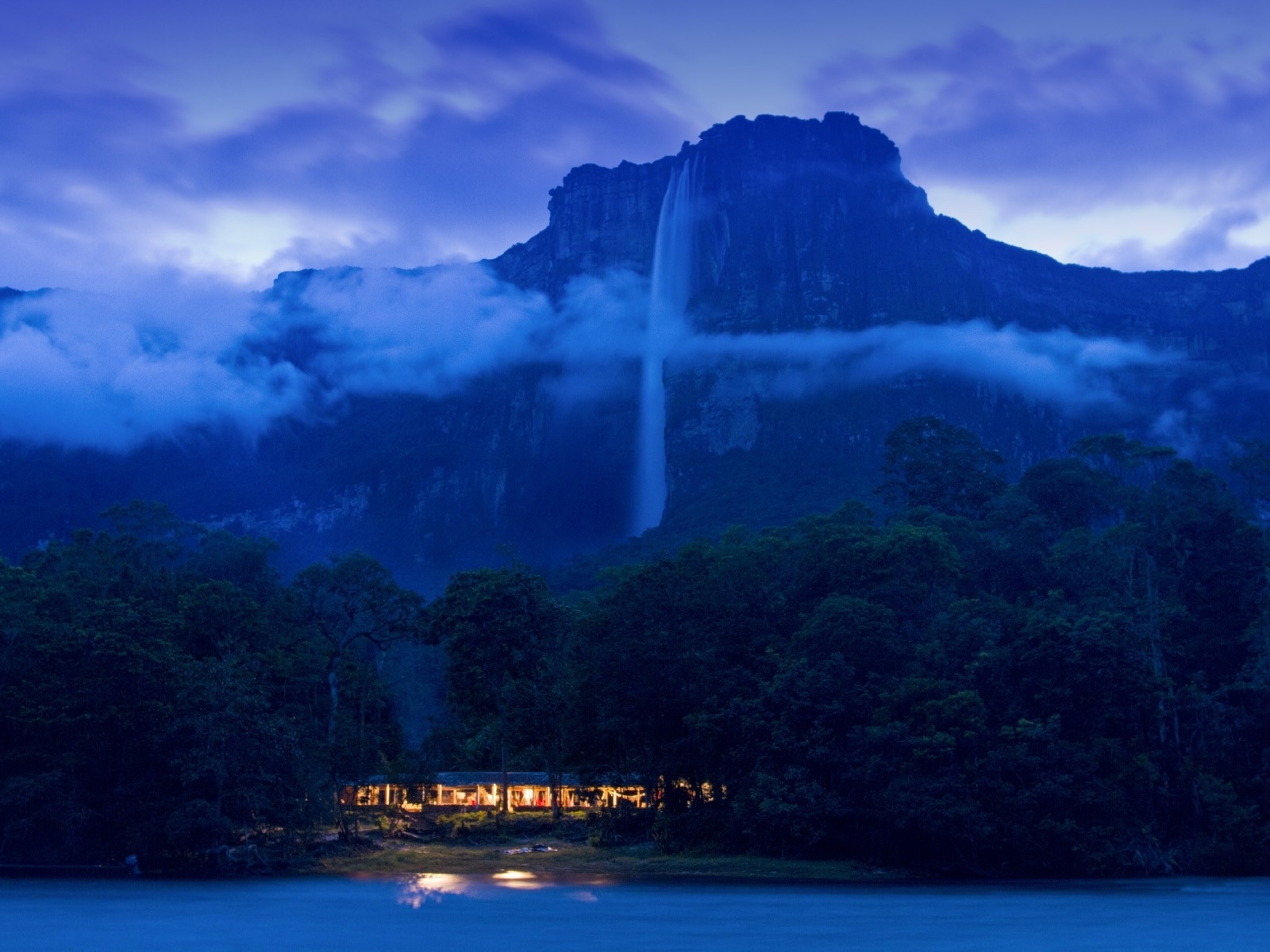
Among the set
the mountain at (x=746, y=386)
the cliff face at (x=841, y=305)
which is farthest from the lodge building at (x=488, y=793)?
the mountain at (x=746, y=386)

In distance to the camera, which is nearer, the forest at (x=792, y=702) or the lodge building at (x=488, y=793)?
the forest at (x=792, y=702)

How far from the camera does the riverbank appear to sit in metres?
42.6

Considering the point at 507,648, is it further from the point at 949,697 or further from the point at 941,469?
the point at 941,469

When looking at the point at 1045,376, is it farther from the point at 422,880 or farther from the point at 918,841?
the point at 422,880

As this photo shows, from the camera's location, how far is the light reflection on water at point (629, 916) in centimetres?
2800

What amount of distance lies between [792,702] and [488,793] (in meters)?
29.8

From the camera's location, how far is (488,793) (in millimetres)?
68625

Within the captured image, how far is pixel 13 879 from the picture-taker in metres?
40.2

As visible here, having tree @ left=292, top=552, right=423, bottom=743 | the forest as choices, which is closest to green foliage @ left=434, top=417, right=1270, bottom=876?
the forest

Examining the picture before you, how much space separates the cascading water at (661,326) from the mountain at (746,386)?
779 mm

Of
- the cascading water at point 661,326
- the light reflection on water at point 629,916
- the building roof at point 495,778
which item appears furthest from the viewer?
the cascading water at point 661,326

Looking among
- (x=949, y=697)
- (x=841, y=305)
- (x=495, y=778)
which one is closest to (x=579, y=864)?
(x=949, y=697)

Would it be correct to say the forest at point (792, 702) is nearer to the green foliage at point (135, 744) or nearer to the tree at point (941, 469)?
the green foliage at point (135, 744)

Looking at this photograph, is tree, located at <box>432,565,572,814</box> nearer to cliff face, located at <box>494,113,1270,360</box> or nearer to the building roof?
the building roof
